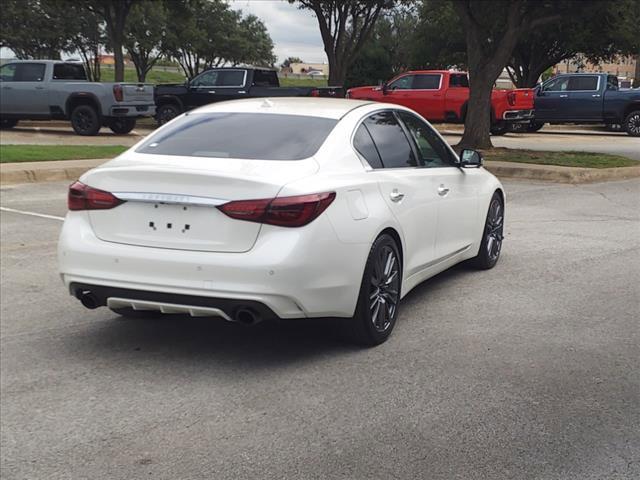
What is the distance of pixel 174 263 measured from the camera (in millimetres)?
4605

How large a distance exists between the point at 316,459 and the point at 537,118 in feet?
88.5

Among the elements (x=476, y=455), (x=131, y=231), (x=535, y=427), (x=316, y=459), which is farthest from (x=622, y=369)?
(x=131, y=231)

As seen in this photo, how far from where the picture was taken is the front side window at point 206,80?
25.2m

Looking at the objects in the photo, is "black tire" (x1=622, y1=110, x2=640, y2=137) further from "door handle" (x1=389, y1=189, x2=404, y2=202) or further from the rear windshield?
the rear windshield

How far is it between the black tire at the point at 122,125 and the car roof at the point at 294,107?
17750 mm

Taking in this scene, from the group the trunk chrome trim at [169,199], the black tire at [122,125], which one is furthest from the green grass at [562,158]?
the trunk chrome trim at [169,199]

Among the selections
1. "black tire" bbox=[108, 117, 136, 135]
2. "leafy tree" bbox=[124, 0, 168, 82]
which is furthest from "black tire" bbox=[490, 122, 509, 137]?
"leafy tree" bbox=[124, 0, 168, 82]

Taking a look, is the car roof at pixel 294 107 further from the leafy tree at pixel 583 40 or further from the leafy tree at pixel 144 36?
the leafy tree at pixel 144 36

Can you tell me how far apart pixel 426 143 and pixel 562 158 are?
454 inches

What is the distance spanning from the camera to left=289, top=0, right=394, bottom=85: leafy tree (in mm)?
33375

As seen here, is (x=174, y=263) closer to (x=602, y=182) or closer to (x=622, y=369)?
(x=622, y=369)

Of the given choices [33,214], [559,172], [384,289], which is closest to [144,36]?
[559,172]

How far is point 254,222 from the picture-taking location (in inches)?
179

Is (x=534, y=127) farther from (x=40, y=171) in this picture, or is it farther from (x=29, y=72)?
(x=40, y=171)
